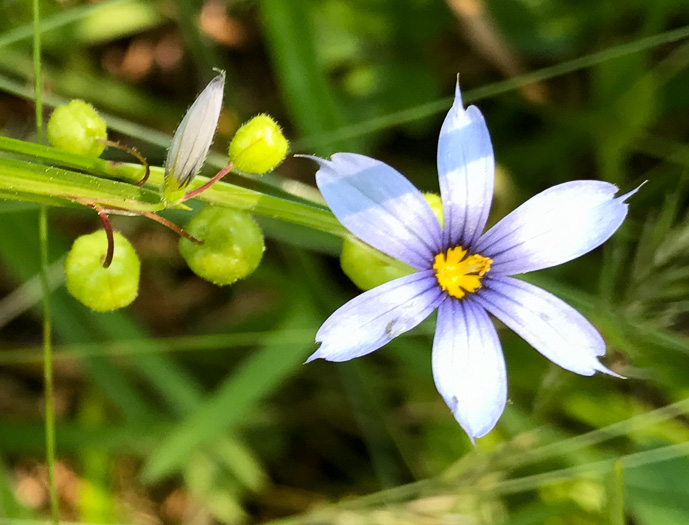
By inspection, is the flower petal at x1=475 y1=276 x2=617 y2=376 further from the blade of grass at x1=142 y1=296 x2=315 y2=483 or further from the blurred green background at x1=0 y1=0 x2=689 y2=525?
the blade of grass at x1=142 y1=296 x2=315 y2=483

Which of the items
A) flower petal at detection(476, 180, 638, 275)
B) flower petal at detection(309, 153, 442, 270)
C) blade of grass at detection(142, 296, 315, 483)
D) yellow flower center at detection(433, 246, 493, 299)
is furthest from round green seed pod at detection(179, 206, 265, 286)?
blade of grass at detection(142, 296, 315, 483)

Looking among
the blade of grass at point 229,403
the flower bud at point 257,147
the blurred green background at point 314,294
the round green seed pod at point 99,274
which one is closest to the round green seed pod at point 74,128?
the round green seed pod at point 99,274

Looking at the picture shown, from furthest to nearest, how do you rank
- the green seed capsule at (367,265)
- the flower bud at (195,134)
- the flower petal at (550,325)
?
the green seed capsule at (367,265) < the flower petal at (550,325) < the flower bud at (195,134)

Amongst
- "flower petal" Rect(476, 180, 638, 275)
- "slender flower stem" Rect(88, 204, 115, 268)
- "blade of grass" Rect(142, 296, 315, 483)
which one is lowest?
"slender flower stem" Rect(88, 204, 115, 268)

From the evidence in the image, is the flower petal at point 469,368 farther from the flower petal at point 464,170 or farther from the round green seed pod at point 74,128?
the round green seed pod at point 74,128

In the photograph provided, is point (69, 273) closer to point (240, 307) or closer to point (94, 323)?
point (94, 323)

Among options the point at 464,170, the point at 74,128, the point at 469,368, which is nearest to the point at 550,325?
the point at 469,368
